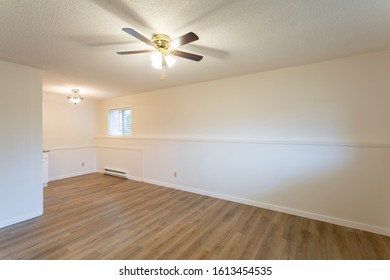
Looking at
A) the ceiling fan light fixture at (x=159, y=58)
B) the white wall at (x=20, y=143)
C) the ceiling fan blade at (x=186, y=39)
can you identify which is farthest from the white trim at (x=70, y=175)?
the ceiling fan blade at (x=186, y=39)

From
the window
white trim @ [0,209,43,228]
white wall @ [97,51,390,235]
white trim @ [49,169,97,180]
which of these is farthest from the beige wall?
white trim @ [49,169,97,180]

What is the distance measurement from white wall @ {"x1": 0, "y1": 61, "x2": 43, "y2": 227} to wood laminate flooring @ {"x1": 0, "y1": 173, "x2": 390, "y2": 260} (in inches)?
10.9

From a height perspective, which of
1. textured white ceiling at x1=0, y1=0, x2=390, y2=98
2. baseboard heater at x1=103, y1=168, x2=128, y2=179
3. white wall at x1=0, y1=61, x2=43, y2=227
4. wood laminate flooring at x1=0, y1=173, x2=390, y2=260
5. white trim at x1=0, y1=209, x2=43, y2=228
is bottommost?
wood laminate flooring at x1=0, y1=173, x2=390, y2=260

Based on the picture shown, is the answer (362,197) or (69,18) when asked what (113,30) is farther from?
(362,197)

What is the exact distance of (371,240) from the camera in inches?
83.1

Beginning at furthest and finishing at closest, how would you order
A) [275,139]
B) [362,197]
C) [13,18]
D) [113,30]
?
1. [275,139]
2. [362,197]
3. [113,30]
4. [13,18]

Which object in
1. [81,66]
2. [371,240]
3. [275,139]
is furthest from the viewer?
[275,139]

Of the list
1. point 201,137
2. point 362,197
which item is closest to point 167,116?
point 201,137

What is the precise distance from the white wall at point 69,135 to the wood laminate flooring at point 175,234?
1819mm

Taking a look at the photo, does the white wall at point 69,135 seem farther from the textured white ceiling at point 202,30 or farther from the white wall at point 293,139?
the white wall at point 293,139

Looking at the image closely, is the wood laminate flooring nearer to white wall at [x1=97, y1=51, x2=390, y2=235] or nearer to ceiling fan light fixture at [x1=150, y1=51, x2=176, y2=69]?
white wall at [x1=97, y1=51, x2=390, y2=235]

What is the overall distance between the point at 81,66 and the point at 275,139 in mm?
3176

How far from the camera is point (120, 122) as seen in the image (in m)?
5.26

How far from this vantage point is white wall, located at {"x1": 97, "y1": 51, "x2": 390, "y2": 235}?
2301 millimetres
